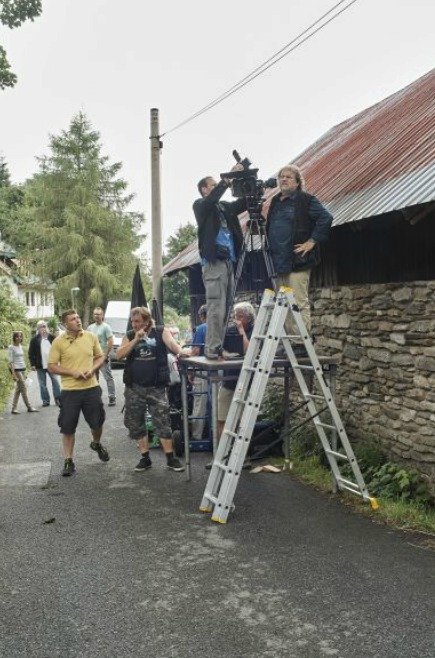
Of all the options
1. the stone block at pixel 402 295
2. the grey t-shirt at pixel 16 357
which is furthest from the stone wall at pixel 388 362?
the grey t-shirt at pixel 16 357

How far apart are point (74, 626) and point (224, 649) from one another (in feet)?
3.25

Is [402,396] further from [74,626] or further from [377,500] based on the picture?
[74,626]

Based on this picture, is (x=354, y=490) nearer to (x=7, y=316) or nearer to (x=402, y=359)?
(x=402, y=359)

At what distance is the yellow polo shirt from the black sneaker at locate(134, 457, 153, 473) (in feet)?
3.82

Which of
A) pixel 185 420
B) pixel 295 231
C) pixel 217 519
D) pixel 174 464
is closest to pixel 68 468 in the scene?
pixel 174 464

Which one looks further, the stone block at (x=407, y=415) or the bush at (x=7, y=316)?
the bush at (x=7, y=316)

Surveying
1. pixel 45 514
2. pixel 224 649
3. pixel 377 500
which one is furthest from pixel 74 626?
pixel 377 500

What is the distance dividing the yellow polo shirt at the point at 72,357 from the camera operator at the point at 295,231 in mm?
3069

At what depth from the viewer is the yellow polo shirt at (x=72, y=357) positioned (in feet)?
28.5

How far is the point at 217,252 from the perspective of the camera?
23.2 ft

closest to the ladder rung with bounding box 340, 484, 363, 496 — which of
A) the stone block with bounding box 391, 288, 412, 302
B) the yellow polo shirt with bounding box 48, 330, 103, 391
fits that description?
the stone block with bounding box 391, 288, 412, 302

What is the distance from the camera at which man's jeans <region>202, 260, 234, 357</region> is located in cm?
714

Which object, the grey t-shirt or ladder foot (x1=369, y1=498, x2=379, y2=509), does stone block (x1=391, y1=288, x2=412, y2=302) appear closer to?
ladder foot (x1=369, y1=498, x2=379, y2=509)

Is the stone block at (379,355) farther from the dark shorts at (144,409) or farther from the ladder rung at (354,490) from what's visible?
the dark shorts at (144,409)
